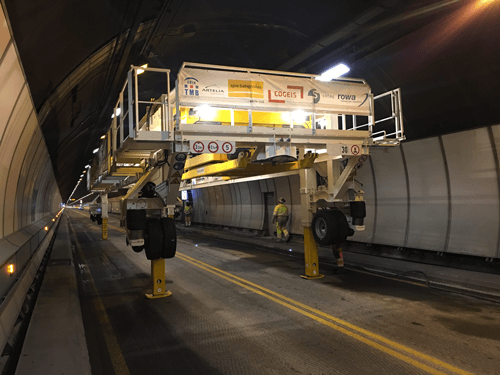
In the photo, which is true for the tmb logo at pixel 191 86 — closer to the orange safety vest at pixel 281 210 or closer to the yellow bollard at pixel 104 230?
the orange safety vest at pixel 281 210

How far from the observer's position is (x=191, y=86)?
695 centimetres

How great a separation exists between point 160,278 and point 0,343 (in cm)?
350

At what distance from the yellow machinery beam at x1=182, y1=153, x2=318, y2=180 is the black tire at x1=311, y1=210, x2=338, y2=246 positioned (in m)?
1.37

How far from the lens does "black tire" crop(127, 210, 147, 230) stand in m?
7.71

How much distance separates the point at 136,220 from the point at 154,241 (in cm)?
58

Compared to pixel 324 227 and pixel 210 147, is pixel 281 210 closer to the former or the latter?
pixel 324 227

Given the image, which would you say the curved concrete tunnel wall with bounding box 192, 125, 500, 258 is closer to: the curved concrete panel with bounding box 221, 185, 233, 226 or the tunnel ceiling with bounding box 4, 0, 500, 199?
the tunnel ceiling with bounding box 4, 0, 500, 199

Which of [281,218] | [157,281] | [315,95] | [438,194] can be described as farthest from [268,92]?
[281,218]

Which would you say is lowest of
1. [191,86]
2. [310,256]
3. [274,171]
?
[310,256]

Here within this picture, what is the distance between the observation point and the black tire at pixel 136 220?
7707mm

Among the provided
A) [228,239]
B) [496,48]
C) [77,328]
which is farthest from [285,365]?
[228,239]

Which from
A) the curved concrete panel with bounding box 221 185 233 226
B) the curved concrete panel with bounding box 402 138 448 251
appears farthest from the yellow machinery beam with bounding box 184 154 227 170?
the curved concrete panel with bounding box 221 185 233 226

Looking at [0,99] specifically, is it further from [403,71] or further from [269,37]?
[403,71]

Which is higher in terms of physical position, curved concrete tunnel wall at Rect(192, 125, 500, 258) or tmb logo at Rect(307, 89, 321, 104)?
tmb logo at Rect(307, 89, 321, 104)
